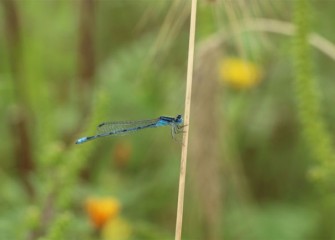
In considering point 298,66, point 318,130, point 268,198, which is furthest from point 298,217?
point 298,66

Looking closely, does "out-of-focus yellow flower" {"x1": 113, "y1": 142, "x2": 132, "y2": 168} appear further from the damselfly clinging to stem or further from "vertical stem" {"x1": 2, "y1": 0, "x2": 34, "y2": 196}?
the damselfly clinging to stem

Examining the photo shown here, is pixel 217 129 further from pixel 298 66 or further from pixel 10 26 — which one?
pixel 10 26

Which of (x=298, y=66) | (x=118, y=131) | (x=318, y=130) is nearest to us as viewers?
(x=298, y=66)

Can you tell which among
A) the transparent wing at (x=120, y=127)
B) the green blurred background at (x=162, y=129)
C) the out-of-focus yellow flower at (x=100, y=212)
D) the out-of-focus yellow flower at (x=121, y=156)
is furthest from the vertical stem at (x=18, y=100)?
the transparent wing at (x=120, y=127)

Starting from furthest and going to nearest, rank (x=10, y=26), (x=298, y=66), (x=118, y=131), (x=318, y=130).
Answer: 1. (x=10, y=26)
2. (x=118, y=131)
3. (x=318, y=130)
4. (x=298, y=66)

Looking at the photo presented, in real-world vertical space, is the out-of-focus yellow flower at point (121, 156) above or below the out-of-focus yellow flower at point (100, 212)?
above

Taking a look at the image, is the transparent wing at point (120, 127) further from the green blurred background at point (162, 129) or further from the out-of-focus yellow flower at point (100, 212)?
the out-of-focus yellow flower at point (100, 212)
